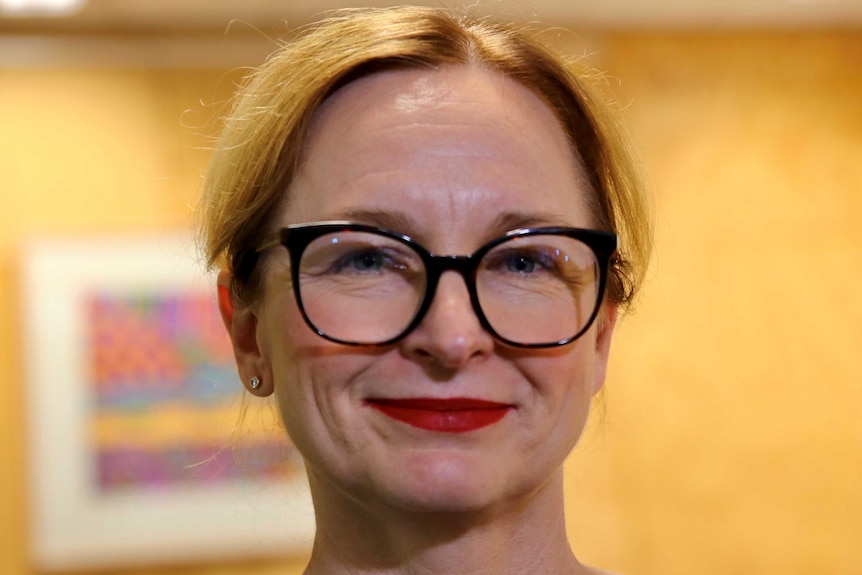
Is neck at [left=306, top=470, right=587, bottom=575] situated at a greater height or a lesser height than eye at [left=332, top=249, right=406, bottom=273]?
lesser

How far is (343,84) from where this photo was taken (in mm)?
1058

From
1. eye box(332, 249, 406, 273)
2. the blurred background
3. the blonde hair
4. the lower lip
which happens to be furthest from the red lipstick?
the blurred background

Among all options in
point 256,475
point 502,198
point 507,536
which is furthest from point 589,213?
point 256,475

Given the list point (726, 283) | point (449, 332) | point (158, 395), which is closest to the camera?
point (449, 332)

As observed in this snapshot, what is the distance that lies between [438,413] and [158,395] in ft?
7.51

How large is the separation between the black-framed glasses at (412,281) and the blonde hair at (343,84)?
10 cm

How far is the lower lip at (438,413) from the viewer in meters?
0.95

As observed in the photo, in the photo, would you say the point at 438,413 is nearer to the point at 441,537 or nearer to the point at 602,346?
the point at 441,537

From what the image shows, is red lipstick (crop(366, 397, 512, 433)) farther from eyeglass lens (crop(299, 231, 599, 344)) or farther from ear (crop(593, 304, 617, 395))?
ear (crop(593, 304, 617, 395))

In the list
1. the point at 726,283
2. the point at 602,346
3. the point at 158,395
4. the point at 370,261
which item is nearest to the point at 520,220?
the point at 370,261

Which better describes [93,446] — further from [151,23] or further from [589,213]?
[589,213]

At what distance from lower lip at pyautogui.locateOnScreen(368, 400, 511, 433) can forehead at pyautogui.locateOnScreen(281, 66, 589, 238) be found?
0.54 feet

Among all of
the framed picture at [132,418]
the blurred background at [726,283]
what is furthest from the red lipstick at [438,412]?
the blurred background at [726,283]

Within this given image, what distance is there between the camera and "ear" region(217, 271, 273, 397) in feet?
3.70
